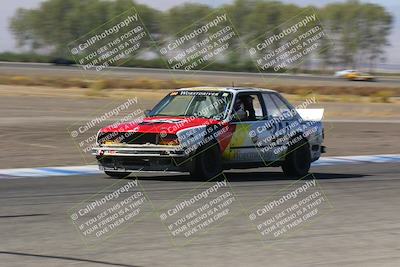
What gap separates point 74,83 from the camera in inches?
1897

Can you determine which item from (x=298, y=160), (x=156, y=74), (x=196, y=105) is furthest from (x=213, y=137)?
(x=156, y=74)

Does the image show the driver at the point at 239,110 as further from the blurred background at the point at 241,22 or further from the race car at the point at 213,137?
the blurred background at the point at 241,22

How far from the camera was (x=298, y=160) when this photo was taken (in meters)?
13.7

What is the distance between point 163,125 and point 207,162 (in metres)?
0.82

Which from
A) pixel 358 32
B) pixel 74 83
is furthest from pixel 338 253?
pixel 358 32

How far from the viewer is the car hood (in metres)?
11.9

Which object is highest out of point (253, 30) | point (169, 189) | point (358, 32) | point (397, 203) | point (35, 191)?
point (35, 191)

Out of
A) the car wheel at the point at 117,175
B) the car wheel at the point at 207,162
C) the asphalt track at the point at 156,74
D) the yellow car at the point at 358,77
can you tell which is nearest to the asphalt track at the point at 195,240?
the car wheel at the point at 207,162

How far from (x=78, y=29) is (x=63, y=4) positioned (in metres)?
6.18

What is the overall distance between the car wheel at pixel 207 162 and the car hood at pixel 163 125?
377mm

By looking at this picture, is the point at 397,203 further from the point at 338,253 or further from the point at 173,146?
the point at 338,253

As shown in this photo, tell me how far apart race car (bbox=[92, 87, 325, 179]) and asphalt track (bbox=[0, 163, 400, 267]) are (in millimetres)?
364

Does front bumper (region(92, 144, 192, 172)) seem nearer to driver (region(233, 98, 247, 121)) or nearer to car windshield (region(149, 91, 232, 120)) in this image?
car windshield (region(149, 91, 232, 120))

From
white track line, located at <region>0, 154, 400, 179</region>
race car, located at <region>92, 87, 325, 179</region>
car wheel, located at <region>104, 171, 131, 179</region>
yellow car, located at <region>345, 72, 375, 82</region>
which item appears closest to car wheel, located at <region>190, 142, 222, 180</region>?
race car, located at <region>92, 87, 325, 179</region>
